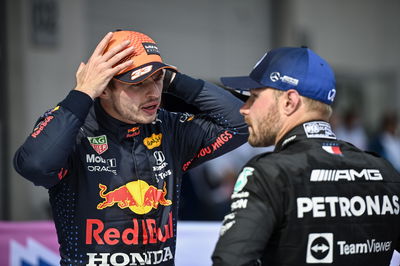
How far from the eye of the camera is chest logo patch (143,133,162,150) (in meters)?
2.71

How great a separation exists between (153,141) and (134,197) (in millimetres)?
277

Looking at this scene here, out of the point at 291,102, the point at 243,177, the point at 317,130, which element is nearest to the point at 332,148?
the point at 317,130

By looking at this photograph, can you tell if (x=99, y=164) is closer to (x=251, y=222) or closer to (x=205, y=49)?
(x=251, y=222)

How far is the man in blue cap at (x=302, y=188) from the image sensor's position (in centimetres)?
203

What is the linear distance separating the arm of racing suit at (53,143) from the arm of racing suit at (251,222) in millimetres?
712

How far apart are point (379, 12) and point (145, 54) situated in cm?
1193

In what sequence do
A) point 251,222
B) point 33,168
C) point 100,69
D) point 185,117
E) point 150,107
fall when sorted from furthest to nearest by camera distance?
1. point 185,117
2. point 150,107
3. point 100,69
4. point 33,168
5. point 251,222

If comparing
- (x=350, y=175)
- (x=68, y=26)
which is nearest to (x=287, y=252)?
(x=350, y=175)

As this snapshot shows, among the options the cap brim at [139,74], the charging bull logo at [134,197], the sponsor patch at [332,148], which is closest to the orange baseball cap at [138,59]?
the cap brim at [139,74]

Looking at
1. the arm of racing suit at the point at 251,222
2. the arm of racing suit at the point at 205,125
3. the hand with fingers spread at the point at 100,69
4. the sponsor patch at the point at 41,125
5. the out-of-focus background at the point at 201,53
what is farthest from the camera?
the out-of-focus background at the point at 201,53

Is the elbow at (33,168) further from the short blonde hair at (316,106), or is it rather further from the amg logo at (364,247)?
the amg logo at (364,247)

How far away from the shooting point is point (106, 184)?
2572 millimetres

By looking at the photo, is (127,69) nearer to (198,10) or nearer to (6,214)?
(6,214)

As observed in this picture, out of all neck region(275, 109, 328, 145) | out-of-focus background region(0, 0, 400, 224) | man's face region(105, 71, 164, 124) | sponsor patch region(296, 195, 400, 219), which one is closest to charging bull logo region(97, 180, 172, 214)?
man's face region(105, 71, 164, 124)
